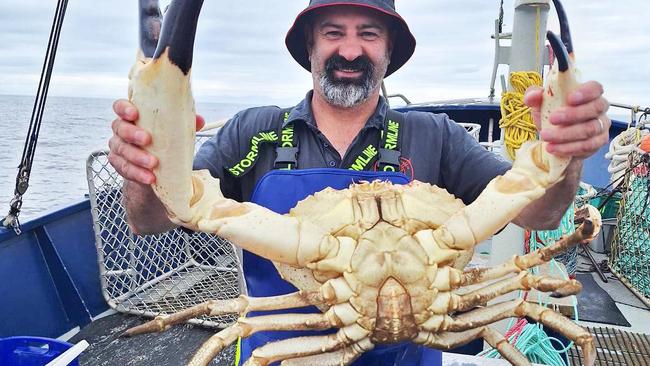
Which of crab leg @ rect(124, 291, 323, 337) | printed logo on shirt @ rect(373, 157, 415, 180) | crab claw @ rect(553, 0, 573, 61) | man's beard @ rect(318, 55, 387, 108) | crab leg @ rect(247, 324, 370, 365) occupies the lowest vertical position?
crab leg @ rect(247, 324, 370, 365)

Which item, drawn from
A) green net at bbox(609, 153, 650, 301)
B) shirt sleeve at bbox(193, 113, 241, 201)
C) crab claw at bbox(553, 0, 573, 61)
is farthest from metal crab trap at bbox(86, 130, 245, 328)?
green net at bbox(609, 153, 650, 301)

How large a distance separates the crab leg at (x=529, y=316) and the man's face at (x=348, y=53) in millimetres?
1233

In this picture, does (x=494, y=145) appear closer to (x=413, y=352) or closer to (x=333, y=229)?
(x=413, y=352)

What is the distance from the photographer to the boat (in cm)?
348

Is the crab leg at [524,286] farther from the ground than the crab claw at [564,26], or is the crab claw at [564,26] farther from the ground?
the crab claw at [564,26]

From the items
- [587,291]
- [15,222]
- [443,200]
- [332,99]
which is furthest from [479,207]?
[587,291]

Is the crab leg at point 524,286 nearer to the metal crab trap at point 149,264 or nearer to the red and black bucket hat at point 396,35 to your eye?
the red and black bucket hat at point 396,35

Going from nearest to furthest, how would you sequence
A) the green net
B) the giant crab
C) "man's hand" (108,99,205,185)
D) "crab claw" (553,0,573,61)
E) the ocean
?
"man's hand" (108,99,205,185) < "crab claw" (553,0,573,61) < the giant crab < the green net < the ocean

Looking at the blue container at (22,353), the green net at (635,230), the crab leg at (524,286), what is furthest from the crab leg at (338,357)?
the green net at (635,230)

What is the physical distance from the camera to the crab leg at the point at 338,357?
6.34ft

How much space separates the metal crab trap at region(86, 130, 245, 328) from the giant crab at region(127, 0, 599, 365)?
6.07 feet

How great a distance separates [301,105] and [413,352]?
1.37 m

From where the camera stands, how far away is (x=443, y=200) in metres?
2.01

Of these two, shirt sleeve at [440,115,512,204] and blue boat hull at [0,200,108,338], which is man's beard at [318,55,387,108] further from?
blue boat hull at [0,200,108,338]
